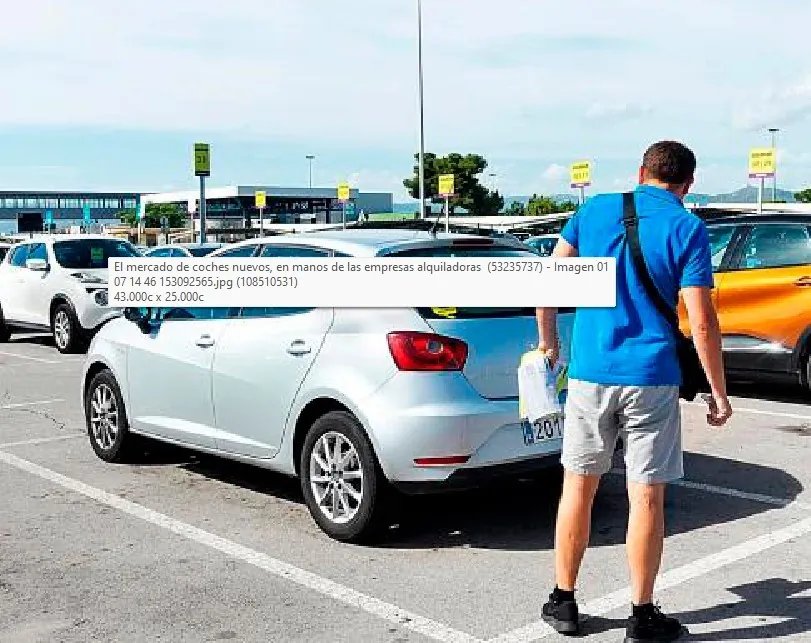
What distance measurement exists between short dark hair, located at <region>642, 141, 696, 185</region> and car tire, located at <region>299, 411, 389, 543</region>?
6.58 feet

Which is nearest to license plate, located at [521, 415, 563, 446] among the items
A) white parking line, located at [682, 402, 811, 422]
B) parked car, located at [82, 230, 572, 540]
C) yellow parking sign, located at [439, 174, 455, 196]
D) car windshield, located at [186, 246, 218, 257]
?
parked car, located at [82, 230, 572, 540]

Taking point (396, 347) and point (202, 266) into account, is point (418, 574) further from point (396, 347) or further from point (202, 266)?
point (202, 266)

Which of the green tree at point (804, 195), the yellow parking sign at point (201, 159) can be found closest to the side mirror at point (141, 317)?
the yellow parking sign at point (201, 159)

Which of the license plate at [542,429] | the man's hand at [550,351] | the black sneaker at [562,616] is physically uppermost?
the man's hand at [550,351]

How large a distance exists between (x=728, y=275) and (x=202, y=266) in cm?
558

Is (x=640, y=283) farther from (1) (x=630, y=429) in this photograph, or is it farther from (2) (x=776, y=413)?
(2) (x=776, y=413)

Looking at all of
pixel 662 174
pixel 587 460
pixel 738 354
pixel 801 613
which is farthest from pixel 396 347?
pixel 738 354

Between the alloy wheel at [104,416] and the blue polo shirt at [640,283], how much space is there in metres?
4.16

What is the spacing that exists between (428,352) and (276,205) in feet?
276

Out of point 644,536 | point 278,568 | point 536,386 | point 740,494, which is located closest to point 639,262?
point 536,386

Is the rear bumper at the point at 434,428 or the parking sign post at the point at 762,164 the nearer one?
the rear bumper at the point at 434,428

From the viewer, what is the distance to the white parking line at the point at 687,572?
13.1ft

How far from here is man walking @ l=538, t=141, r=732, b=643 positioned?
12.2ft

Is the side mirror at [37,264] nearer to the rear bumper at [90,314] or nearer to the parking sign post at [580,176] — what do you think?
the rear bumper at [90,314]
